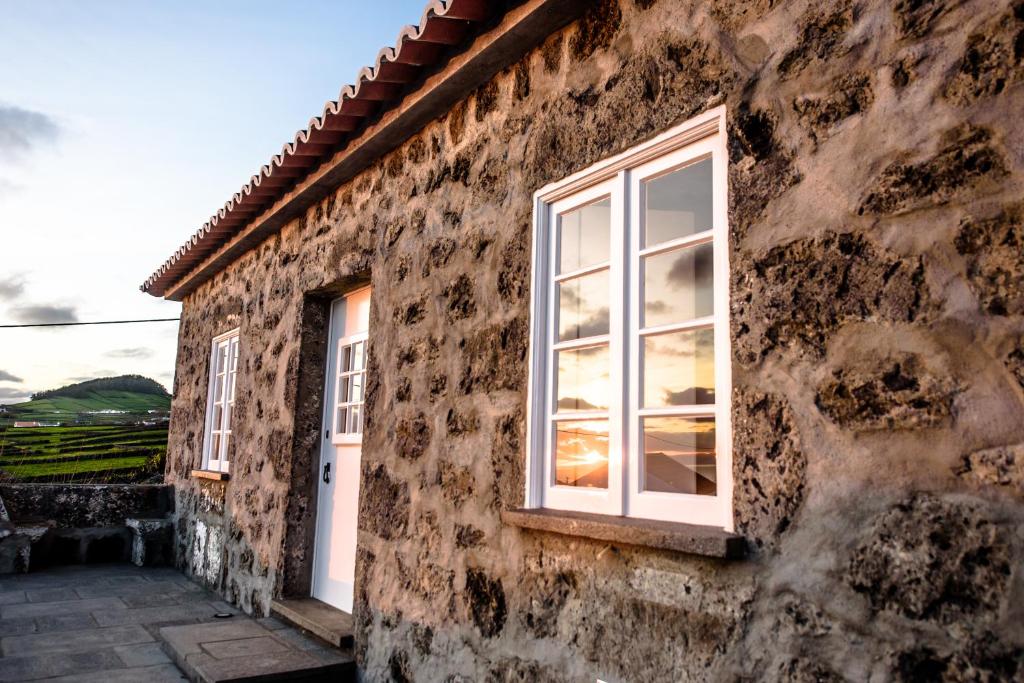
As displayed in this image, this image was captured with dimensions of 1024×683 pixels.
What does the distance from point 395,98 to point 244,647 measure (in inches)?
123

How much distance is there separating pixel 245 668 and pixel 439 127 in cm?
293

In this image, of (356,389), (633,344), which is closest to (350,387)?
(356,389)

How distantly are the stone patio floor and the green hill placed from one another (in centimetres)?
648

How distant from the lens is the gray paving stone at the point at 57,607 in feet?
17.8

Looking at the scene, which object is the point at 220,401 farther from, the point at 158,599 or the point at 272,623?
the point at 272,623

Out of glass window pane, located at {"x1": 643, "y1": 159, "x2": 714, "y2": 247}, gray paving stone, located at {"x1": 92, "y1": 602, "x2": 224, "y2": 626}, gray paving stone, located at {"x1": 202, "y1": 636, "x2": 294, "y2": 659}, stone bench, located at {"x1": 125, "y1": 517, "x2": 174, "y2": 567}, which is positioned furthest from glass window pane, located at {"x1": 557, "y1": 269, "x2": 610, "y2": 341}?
stone bench, located at {"x1": 125, "y1": 517, "x2": 174, "y2": 567}

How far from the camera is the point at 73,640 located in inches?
185

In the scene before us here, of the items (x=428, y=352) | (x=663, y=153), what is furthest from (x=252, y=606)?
(x=663, y=153)

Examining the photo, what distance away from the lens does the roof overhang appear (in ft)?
10.5

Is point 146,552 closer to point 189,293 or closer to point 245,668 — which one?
point 189,293

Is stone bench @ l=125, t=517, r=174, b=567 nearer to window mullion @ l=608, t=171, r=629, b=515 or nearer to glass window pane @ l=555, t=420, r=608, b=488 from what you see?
glass window pane @ l=555, t=420, r=608, b=488

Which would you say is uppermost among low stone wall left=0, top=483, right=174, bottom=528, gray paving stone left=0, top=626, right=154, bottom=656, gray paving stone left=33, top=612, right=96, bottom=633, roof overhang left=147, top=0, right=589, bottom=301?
roof overhang left=147, top=0, right=589, bottom=301

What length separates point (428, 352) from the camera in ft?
12.4

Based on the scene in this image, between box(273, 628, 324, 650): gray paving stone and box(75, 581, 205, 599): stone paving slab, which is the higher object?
box(273, 628, 324, 650): gray paving stone
